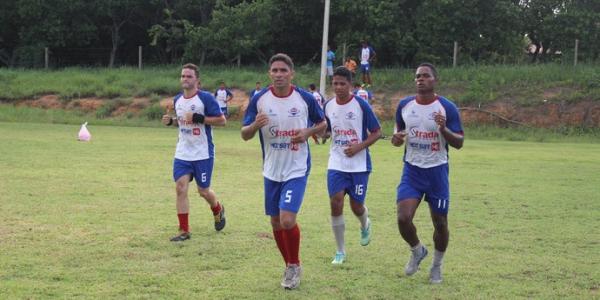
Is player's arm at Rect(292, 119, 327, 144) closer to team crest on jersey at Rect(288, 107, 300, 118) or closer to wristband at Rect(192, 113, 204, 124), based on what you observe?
team crest on jersey at Rect(288, 107, 300, 118)

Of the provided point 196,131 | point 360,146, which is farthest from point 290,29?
point 360,146

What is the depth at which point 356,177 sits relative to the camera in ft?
26.2

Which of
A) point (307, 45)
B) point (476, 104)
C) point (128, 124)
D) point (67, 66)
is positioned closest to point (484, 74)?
point (476, 104)

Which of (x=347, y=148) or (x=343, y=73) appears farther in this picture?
(x=347, y=148)

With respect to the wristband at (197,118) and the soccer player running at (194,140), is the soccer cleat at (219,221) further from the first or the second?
the wristband at (197,118)

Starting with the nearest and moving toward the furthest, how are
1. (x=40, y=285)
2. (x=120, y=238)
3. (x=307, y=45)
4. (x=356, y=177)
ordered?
(x=40, y=285), (x=356, y=177), (x=120, y=238), (x=307, y=45)

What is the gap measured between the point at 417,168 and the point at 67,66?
4275 cm

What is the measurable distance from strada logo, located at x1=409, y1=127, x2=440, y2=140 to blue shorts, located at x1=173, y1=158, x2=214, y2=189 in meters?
3.01

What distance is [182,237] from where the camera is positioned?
870cm

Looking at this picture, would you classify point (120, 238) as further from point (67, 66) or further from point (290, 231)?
point (67, 66)

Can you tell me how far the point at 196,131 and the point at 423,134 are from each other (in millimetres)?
3167

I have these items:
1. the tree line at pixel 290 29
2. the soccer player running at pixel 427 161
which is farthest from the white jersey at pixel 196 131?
the tree line at pixel 290 29

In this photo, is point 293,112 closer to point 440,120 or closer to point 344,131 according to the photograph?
point 344,131

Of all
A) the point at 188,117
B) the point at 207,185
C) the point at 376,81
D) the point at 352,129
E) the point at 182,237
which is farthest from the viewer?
the point at 376,81
